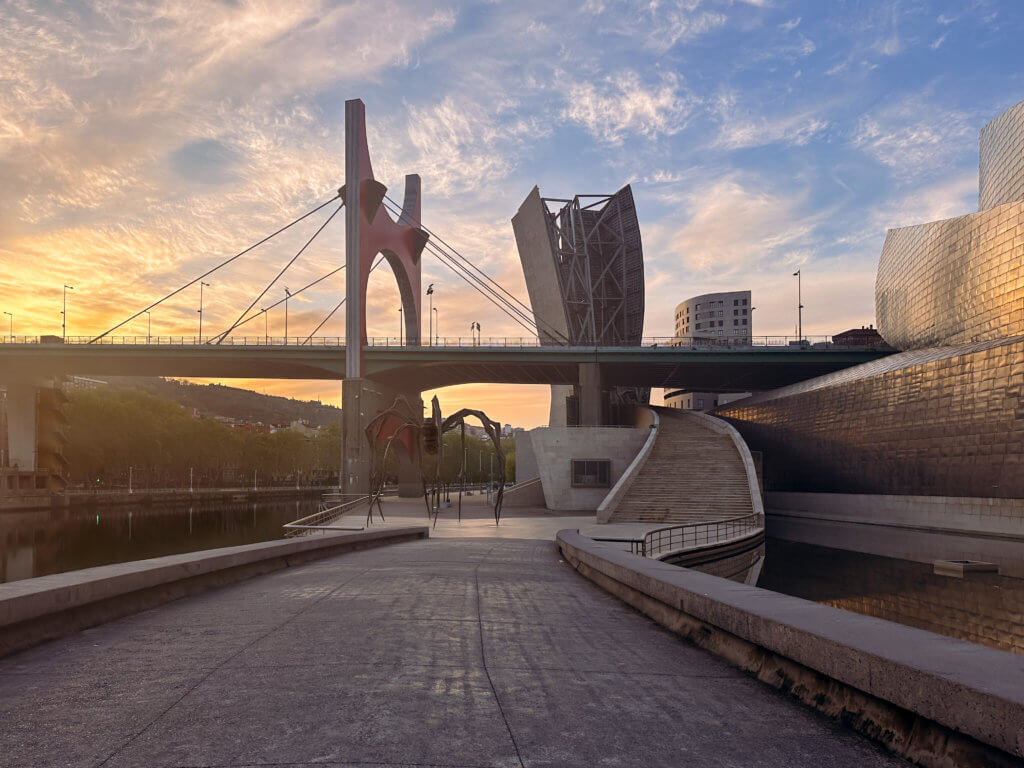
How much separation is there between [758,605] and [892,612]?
15408 mm

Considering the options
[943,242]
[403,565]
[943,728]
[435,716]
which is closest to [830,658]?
[943,728]

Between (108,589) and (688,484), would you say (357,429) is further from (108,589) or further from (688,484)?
(108,589)

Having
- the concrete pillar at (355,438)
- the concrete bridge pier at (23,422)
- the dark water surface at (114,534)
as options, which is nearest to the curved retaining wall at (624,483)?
the dark water surface at (114,534)

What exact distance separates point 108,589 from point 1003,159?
58.5 meters

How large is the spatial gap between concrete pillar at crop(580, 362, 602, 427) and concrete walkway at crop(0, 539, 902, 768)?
49166mm

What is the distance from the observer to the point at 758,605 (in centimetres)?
587

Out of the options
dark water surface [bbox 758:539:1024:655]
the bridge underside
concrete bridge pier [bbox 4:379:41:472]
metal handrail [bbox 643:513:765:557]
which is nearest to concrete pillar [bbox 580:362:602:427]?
the bridge underside

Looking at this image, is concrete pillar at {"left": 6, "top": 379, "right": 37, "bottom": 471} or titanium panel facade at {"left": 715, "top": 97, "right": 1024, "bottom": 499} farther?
concrete pillar at {"left": 6, "top": 379, "right": 37, "bottom": 471}

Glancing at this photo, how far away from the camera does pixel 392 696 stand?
462cm

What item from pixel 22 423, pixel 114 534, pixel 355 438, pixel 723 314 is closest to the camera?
pixel 114 534

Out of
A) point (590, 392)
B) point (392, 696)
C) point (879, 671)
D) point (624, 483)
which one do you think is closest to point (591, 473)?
point (624, 483)

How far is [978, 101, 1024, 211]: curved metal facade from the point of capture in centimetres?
4562

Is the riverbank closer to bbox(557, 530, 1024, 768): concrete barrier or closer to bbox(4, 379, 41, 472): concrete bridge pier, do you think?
bbox(4, 379, 41, 472): concrete bridge pier

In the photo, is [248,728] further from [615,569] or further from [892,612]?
[892,612]
